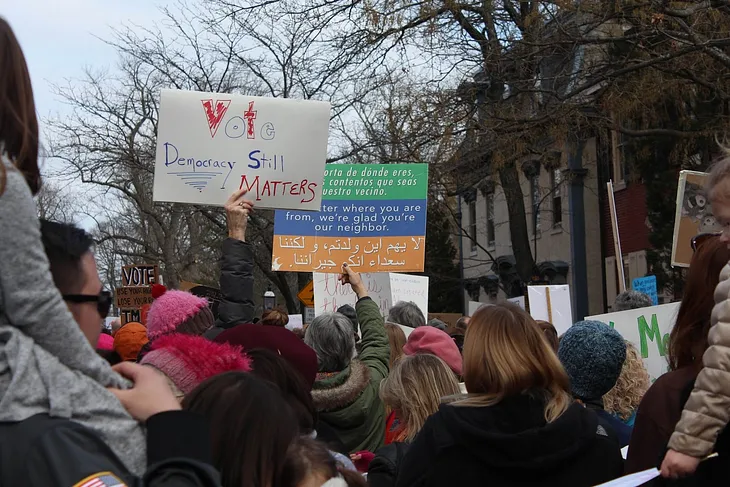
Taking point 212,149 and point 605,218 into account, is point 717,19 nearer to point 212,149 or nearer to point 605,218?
point 212,149

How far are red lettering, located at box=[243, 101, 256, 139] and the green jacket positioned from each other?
2.25m

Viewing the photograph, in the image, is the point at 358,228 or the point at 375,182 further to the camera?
the point at 375,182

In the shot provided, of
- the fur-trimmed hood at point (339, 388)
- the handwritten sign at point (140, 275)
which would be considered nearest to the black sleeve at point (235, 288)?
the fur-trimmed hood at point (339, 388)

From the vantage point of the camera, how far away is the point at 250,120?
263 inches

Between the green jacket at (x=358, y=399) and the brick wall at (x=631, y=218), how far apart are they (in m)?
20.3

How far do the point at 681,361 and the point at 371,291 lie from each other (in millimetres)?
8823

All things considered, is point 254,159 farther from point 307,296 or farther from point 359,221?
point 307,296

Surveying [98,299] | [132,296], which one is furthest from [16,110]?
[132,296]

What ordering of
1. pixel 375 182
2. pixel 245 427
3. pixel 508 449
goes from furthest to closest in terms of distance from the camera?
1. pixel 375 182
2. pixel 508 449
3. pixel 245 427

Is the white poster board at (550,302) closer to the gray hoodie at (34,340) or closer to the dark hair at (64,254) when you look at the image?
the dark hair at (64,254)

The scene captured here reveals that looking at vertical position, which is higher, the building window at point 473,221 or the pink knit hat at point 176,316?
the building window at point 473,221

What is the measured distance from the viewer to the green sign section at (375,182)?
35.4 ft

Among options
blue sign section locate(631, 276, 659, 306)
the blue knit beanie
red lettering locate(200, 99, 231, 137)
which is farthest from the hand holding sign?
blue sign section locate(631, 276, 659, 306)

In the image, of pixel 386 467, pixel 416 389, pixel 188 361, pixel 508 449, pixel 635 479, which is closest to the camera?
pixel 188 361
